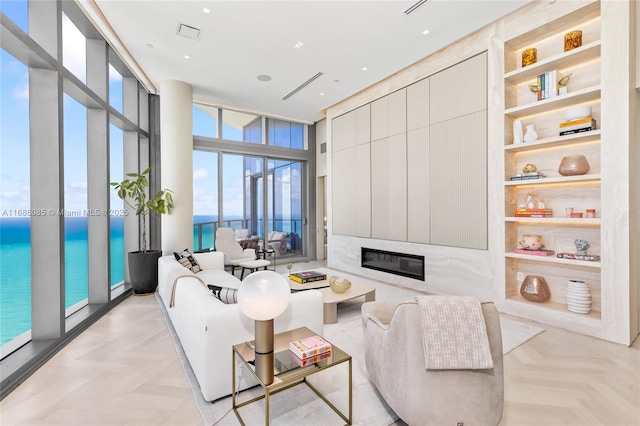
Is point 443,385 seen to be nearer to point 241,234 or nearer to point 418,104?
point 418,104

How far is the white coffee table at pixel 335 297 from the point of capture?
10.7ft

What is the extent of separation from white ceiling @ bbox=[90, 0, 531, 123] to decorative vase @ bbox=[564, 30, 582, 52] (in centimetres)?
64

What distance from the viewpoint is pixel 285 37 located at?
3.75 metres

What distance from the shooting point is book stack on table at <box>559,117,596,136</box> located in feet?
9.95

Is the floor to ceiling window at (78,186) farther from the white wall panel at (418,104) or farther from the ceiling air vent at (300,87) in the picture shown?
the white wall panel at (418,104)

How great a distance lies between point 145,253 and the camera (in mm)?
4457

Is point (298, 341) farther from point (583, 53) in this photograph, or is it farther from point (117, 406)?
point (583, 53)

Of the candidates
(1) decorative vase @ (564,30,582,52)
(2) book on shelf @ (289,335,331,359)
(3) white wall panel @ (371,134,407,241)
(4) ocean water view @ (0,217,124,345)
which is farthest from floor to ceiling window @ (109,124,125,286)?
(1) decorative vase @ (564,30,582,52)

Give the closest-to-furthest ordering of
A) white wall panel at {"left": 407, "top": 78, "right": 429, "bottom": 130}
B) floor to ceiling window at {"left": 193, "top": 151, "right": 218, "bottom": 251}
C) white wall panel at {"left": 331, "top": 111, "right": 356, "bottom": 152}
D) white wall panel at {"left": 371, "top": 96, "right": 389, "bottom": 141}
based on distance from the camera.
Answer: white wall panel at {"left": 407, "top": 78, "right": 429, "bottom": 130}, white wall panel at {"left": 371, "top": 96, "right": 389, "bottom": 141}, white wall panel at {"left": 331, "top": 111, "right": 356, "bottom": 152}, floor to ceiling window at {"left": 193, "top": 151, "right": 218, "bottom": 251}

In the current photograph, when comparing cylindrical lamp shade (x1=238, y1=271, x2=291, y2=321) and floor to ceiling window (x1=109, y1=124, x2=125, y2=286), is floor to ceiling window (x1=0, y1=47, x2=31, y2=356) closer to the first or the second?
floor to ceiling window (x1=109, y1=124, x2=125, y2=286)

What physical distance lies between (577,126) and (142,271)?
568 centimetres

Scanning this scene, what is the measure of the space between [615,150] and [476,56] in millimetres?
1941

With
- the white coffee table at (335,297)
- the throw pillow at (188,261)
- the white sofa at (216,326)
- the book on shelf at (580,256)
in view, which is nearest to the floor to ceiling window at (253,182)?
the throw pillow at (188,261)

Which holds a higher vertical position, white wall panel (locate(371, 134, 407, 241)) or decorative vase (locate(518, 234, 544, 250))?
white wall panel (locate(371, 134, 407, 241))
